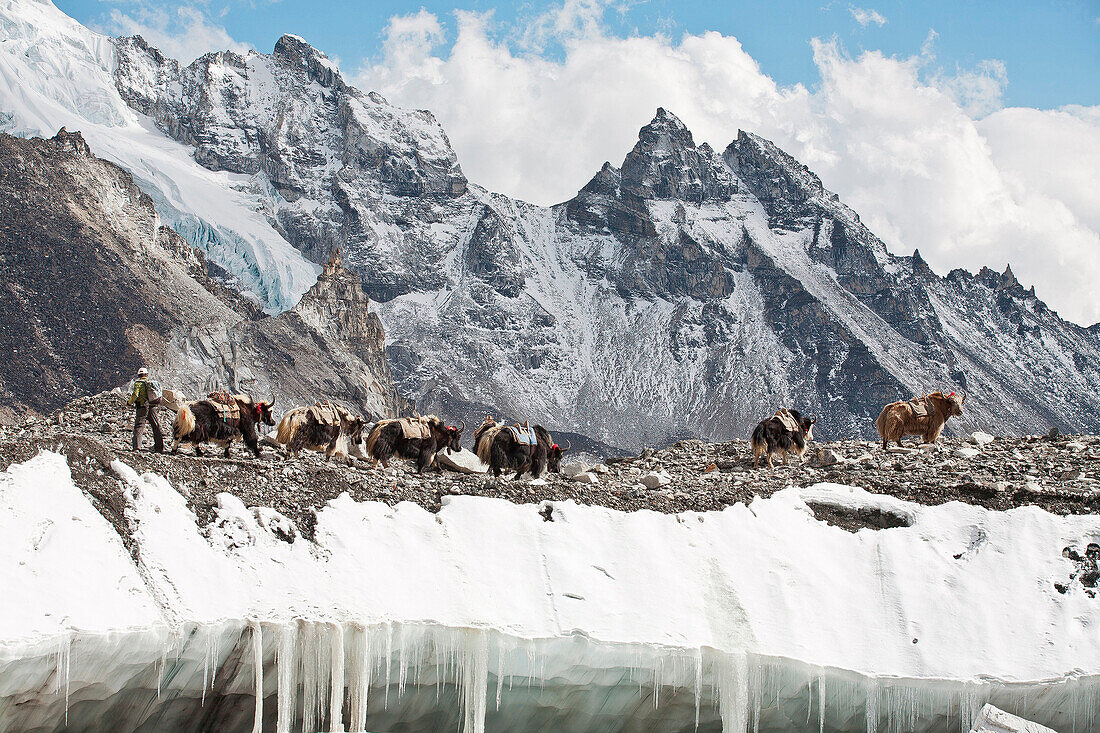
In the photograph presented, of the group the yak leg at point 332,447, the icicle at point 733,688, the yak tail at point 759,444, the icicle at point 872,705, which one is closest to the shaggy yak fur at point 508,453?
the yak leg at point 332,447

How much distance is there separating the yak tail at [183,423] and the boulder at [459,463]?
497 centimetres

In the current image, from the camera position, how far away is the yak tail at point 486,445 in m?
19.0

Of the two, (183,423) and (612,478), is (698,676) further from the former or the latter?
(183,423)

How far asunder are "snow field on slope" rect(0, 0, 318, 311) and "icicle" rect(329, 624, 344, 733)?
140564 mm

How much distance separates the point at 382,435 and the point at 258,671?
25.8ft

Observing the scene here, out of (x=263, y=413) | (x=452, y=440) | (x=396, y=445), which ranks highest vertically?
(x=263, y=413)

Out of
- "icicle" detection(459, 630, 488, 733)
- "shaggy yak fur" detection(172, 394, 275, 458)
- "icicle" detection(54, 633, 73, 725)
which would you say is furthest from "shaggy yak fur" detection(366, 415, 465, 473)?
"icicle" detection(54, 633, 73, 725)

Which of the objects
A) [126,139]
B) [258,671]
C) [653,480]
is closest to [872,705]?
[653,480]

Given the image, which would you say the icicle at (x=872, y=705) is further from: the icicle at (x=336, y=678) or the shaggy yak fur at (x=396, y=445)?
the shaggy yak fur at (x=396, y=445)

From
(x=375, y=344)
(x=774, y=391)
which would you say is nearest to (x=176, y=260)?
(x=375, y=344)

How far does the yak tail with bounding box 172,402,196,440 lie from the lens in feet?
56.5

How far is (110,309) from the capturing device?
84.4 metres

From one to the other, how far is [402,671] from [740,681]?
15.4 ft

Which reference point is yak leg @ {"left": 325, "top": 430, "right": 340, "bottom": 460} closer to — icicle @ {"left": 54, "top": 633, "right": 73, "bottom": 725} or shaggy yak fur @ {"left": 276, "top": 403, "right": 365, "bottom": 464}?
shaggy yak fur @ {"left": 276, "top": 403, "right": 365, "bottom": 464}
